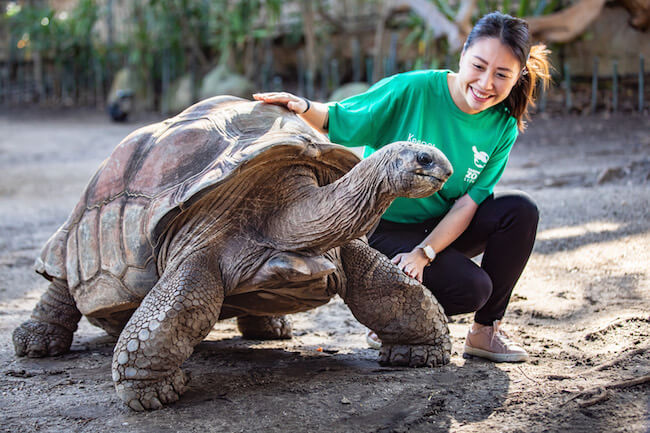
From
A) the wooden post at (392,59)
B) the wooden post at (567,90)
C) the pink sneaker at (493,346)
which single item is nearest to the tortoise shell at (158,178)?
the pink sneaker at (493,346)

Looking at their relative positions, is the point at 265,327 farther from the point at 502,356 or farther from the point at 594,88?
the point at 594,88

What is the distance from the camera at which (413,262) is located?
2682 mm

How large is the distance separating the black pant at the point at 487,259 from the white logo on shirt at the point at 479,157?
16 centimetres

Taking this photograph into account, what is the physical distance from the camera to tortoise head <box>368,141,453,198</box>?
2057 millimetres

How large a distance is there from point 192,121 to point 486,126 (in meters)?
1.16

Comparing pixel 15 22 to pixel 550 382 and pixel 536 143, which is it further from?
pixel 550 382

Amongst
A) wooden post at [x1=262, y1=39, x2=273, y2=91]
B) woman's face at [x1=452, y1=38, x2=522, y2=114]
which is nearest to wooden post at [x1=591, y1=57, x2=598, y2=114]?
wooden post at [x1=262, y1=39, x2=273, y2=91]

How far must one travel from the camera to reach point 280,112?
2.74 m

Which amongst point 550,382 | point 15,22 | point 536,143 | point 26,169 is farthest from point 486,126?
point 15,22

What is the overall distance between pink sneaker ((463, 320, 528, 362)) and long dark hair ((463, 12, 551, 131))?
859mm

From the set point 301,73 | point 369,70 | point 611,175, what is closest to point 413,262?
point 611,175

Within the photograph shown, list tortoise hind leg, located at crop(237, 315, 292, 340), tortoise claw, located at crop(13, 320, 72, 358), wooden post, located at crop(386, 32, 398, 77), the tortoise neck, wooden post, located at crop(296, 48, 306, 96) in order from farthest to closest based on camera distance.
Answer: wooden post, located at crop(296, 48, 306, 96) < wooden post, located at crop(386, 32, 398, 77) < tortoise hind leg, located at crop(237, 315, 292, 340) < tortoise claw, located at crop(13, 320, 72, 358) < the tortoise neck

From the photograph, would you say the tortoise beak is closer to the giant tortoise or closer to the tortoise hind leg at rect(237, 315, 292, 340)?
the giant tortoise

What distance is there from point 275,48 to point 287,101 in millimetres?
12944
